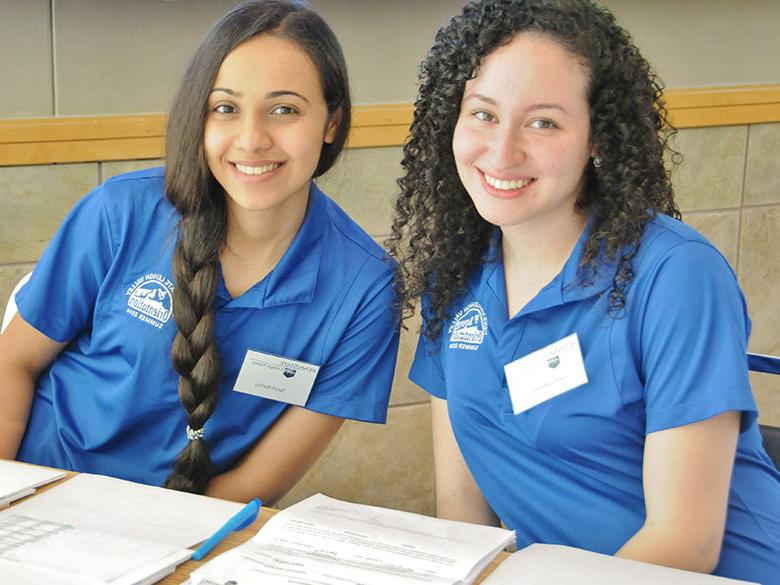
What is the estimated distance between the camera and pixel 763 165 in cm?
326

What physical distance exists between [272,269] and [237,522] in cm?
61

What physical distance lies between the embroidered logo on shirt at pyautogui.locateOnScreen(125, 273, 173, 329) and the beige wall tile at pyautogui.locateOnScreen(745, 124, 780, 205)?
2086mm

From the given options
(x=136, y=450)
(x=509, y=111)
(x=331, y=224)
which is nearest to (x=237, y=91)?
(x=331, y=224)

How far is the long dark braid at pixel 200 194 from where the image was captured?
1.71m

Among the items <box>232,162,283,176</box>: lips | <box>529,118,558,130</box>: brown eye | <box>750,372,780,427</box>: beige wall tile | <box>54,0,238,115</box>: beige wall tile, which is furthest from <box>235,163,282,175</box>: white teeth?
<box>750,372,780,427</box>: beige wall tile

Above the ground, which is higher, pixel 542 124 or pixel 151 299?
pixel 542 124

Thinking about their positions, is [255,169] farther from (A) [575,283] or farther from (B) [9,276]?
(B) [9,276]

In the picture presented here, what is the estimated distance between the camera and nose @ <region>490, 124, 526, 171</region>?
1511 mm

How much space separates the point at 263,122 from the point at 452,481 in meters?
0.65

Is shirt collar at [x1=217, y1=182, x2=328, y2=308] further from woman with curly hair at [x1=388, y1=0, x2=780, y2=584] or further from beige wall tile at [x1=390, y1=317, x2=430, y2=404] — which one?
beige wall tile at [x1=390, y1=317, x2=430, y2=404]

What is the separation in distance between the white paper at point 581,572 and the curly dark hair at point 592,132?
379mm

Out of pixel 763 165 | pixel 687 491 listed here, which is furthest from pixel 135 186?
pixel 763 165

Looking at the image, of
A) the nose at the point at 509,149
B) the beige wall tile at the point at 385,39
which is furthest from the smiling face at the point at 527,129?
the beige wall tile at the point at 385,39

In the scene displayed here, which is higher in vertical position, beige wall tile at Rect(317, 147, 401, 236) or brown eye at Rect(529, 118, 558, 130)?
brown eye at Rect(529, 118, 558, 130)
